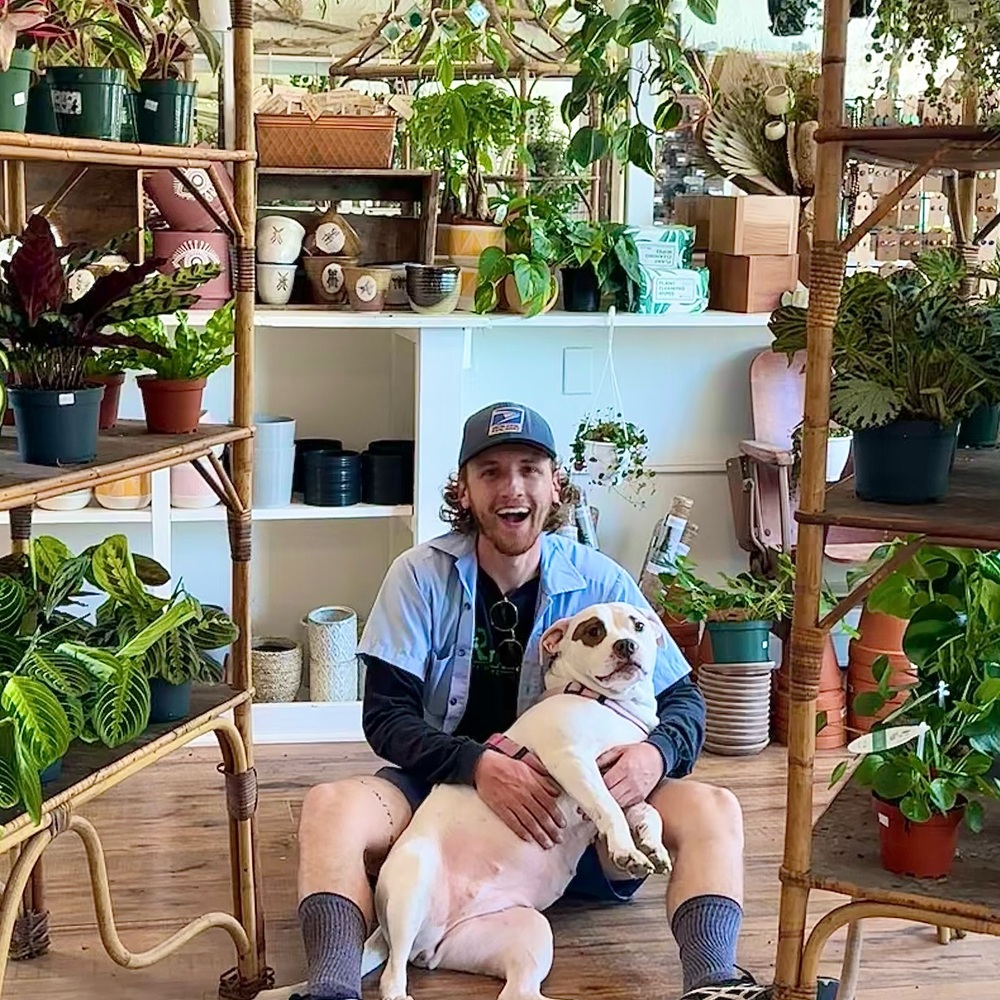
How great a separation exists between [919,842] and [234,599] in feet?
3.51

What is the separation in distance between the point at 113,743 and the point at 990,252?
9.67 ft

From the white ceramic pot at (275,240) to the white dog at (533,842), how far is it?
1.38 meters

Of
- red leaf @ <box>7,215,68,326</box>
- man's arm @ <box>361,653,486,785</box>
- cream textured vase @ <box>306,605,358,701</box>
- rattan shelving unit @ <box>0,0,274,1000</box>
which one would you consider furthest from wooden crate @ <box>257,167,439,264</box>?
red leaf @ <box>7,215,68,326</box>

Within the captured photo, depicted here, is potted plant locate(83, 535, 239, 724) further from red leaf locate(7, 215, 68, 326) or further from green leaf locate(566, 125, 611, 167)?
green leaf locate(566, 125, 611, 167)

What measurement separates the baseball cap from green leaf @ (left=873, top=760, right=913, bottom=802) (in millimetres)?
965

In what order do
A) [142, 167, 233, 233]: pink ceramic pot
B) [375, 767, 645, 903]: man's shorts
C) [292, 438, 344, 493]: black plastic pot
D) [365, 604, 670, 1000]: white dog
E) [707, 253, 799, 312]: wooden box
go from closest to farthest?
[365, 604, 670, 1000]: white dog
[375, 767, 645, 903]: man's shorts
[142, 167, 233, 233]: pink ceramic pot
[292, 438, 344, 493]: black plastic pot
[707, 253, 799, 312]: wooden box

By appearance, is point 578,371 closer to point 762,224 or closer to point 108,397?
point 762,224

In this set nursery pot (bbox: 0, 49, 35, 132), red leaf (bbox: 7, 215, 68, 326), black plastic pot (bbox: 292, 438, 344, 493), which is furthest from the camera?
black plastic pot (bbox: 292, 438, 344, 493)

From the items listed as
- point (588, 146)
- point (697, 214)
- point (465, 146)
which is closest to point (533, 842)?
point (588, 146)

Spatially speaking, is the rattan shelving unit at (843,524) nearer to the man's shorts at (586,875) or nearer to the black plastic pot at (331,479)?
the man's shorts at (586,875)

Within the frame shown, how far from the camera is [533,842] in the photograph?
229cm

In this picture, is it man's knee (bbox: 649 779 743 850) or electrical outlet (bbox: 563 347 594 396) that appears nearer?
man's knee (bbox: 649 779 743 850)

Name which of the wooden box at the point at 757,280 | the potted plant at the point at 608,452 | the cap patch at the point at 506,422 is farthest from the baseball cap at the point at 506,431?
the wooden box at the point at 757,280

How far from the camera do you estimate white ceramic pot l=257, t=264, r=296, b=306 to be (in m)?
3.38
